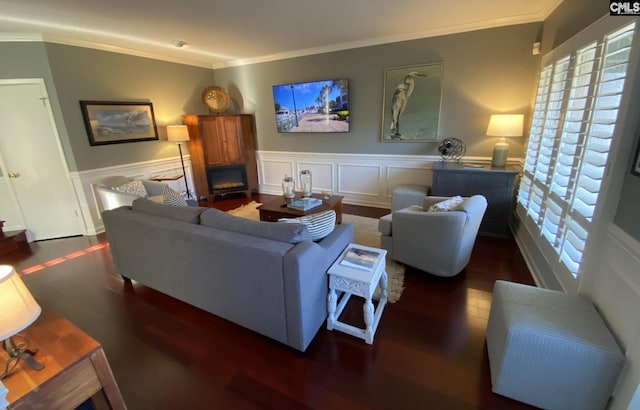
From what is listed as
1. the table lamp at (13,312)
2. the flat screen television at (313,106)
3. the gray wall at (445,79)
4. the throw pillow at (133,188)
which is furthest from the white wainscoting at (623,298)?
the throw pillow at (133,188)

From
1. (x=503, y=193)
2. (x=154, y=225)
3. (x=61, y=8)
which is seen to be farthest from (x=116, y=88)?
(x=503, y=193)

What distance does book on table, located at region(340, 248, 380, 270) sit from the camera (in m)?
1.93

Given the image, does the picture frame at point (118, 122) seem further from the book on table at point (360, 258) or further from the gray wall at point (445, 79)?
the book on table at point (360, 258)

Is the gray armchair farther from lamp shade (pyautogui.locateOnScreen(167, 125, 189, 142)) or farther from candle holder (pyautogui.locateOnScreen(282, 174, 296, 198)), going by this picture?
lamp shade (pyautogui.locateOnScreen(167, 125, 189, 142))

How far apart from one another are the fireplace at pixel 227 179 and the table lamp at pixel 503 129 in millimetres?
4338

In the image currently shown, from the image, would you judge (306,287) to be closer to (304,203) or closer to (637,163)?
(304,203)

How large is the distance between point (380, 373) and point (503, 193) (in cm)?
280

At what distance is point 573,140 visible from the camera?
6.98ft

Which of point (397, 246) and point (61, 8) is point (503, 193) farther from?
point (61, 8)

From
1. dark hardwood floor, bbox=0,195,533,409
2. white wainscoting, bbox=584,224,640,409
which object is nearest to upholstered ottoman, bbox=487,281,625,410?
white wainscoting, bbox=584,224,640,409

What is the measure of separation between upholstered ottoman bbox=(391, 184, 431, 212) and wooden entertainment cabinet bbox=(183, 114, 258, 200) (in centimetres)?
314

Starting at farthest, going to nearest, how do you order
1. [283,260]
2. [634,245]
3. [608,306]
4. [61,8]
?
[61,8] < [283,260] < [608,306] < [634,245]

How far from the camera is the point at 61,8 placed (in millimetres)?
2729

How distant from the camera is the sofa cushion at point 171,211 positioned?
7.13 ft
